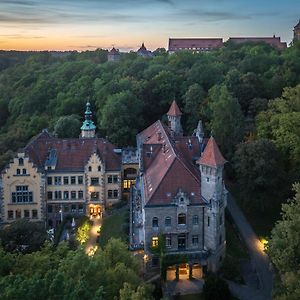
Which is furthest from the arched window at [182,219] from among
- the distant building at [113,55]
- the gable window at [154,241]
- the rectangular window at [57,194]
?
the distant building at [113,55]

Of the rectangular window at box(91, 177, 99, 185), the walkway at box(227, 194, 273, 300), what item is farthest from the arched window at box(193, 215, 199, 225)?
the rectangular window at box(91, 177, 99, 185)

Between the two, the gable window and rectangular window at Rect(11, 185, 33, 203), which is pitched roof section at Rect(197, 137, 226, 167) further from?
rectangular window at Rect(11, 185, 33, 203)

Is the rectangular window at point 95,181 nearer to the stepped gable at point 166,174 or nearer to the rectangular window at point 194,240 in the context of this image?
the stepped gable at point 166,174

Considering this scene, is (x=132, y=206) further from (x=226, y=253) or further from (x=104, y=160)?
(x=226, y=253)

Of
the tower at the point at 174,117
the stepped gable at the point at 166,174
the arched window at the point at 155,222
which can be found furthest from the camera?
the tower at the point at 174,117

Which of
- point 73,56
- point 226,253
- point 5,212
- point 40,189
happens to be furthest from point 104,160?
point 73,56
